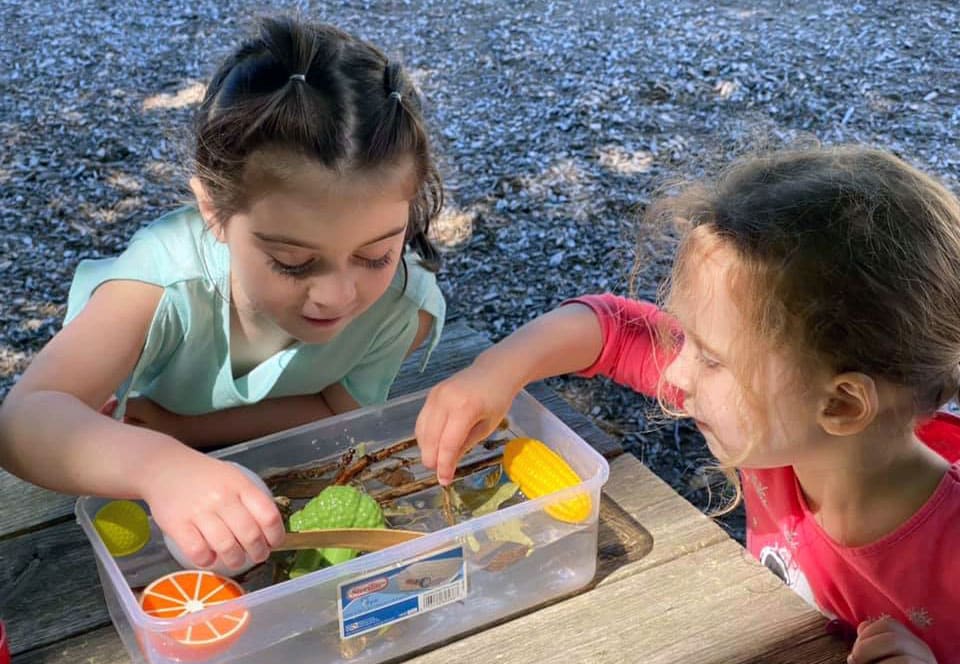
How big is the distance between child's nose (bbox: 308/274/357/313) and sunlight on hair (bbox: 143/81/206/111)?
9.91 ft

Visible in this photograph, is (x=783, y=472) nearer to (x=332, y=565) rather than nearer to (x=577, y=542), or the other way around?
(x=577, y=542)

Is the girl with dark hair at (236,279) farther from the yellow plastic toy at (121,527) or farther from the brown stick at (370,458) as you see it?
the brown stick at (370,458)

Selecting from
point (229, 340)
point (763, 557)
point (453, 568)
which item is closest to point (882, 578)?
point (763, 557)

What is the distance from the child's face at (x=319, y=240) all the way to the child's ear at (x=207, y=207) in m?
0.01

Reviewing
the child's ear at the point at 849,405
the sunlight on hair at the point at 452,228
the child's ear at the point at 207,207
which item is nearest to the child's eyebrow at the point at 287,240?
the child's ear at the point at 207,207

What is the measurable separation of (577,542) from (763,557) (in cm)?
45

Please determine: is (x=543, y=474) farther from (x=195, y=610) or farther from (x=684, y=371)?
(x=195, y=610)

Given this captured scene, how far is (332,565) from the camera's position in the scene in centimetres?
109

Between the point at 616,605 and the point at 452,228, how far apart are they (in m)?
2.34

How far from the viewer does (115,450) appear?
112 cm

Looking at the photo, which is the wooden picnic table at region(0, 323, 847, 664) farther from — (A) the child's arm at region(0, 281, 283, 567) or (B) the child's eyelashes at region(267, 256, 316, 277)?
(B) the child's eyelashes at region(267, 256, 316, 277)

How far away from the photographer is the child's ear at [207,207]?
138cm

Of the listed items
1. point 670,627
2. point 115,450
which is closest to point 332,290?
point 115,450

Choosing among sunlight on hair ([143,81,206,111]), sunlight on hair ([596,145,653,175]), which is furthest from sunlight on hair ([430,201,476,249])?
sunlight on hair ([143,81,206,111])
